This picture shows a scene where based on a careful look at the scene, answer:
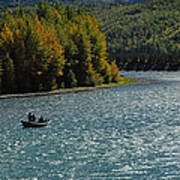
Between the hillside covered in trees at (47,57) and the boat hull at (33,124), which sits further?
the hillside covered in trees at (47,57)

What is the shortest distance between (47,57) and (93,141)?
78006 millimetres

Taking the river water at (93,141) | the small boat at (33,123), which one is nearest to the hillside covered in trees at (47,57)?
the river water at (93,141)

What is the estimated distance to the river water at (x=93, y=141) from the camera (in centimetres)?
4519

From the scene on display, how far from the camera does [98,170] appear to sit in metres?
45.3

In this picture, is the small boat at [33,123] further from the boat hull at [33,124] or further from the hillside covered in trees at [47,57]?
the hillside covered in trees at [47,57]

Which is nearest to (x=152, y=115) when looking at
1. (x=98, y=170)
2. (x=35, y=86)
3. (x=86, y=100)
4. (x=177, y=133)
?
(x=177, y=133)

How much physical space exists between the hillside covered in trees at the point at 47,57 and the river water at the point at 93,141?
24608mm

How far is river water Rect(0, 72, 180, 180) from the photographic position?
4519 centimetres

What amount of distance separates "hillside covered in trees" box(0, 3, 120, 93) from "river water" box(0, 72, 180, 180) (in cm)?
2461

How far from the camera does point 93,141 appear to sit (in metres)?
59.8

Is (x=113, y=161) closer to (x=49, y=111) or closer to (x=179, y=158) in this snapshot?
(x=179, y=158)

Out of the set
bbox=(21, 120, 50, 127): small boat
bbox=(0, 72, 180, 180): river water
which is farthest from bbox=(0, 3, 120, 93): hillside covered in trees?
bbox=(21, 120, 50, 127): small boat

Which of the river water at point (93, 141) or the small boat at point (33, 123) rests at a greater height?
the small boat at point (33, 123)

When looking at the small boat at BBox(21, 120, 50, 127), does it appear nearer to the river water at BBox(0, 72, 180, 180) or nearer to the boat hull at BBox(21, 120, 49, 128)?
the boat hull at BBox(21, 120, 49, 128)
